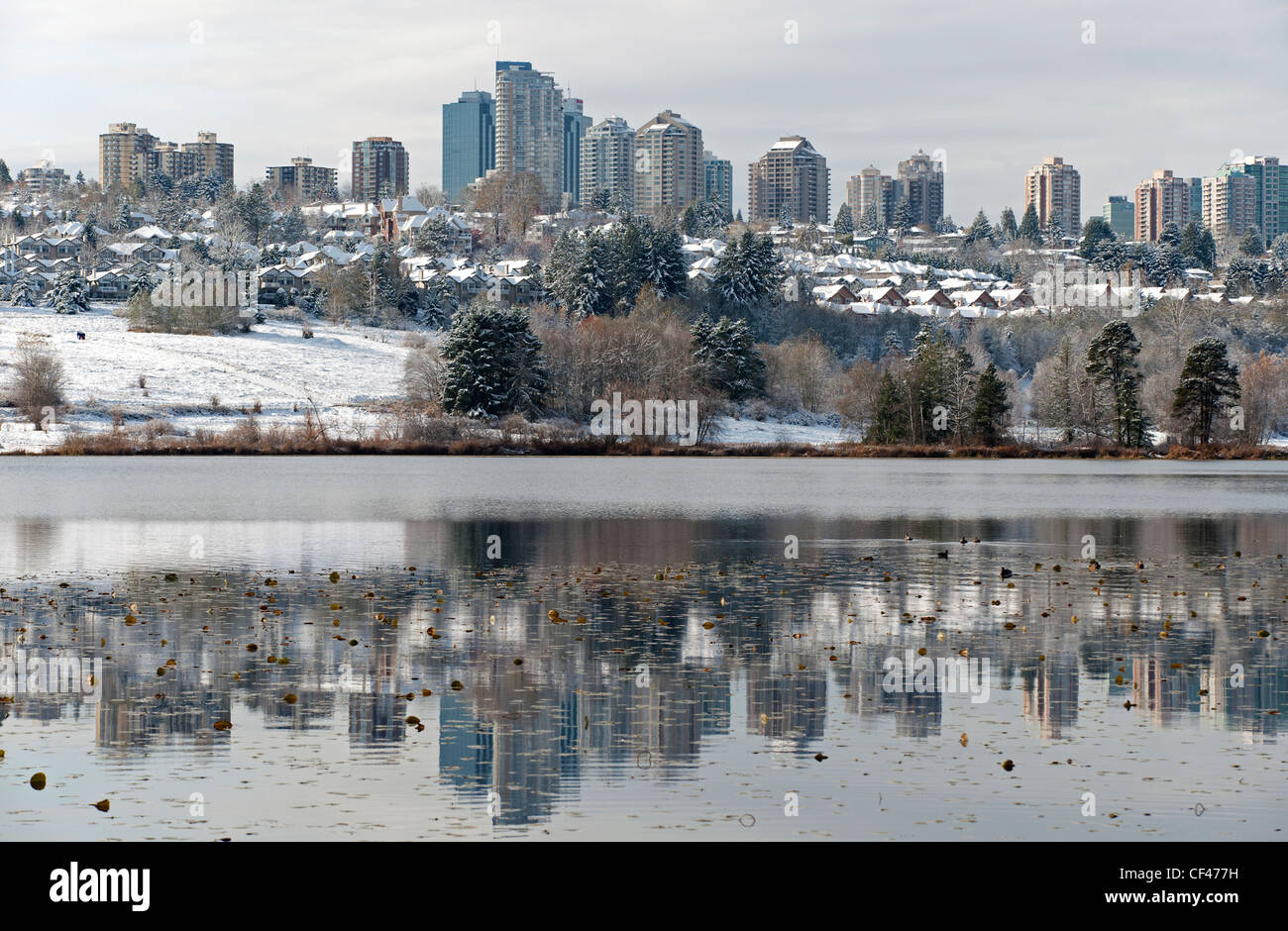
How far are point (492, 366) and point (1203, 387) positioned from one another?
50.5 meters

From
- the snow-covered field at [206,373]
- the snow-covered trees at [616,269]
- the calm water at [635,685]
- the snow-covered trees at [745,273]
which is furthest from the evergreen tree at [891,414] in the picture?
the calm water at [635,685]

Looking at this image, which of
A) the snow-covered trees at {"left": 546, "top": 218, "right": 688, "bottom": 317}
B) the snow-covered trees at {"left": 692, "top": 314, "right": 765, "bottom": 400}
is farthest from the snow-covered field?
the snow-covered trees at {"left": 692, "top": 314, "right": 765, "bottom": 400}

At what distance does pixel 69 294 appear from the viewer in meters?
149

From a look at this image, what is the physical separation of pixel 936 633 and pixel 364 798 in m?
10.4

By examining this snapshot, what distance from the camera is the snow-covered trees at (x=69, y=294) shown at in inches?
5827

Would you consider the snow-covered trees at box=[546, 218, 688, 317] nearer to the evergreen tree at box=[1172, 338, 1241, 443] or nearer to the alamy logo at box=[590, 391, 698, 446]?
the alamy logo at box=[590, 391, 698, 446]

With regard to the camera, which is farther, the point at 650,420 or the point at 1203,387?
the point at 650,420

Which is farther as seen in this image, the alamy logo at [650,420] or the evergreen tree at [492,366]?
the alamy logo at [650,420]

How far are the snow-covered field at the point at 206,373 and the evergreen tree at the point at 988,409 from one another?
4348 cm

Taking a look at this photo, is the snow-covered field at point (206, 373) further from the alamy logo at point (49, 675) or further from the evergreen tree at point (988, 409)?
the alamy logo at point (49, 675)

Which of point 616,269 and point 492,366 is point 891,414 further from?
point 616,269
